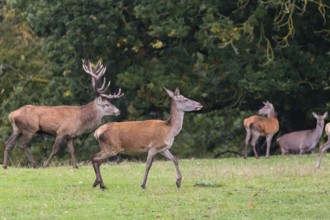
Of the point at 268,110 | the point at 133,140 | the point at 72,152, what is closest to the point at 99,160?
the point at 133,140

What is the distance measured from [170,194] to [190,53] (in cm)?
1335

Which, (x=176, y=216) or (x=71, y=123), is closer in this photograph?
(x=176, y=216)

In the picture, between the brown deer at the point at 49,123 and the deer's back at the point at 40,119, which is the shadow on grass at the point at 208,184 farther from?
the deer's back at the point at 40,119

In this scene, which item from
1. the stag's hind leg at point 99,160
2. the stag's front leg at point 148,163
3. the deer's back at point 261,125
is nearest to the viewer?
the stag's front leg at point 148,163

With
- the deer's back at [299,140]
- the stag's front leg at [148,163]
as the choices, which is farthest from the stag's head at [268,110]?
the stag's front leg at [148,163]

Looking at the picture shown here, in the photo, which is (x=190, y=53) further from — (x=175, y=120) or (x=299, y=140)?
(x=175, y=120)

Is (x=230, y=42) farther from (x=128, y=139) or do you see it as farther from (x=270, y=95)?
(x=128, y=139)

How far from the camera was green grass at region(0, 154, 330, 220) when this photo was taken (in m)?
12.8

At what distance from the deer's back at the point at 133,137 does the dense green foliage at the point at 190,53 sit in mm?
9581


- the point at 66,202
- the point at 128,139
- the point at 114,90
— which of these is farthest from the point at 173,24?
the point at 66,202

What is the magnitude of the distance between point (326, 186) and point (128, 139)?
10.9 ft

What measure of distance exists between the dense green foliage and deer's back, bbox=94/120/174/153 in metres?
9.58

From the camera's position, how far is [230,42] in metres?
24.6

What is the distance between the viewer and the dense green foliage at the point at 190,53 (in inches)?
1009
